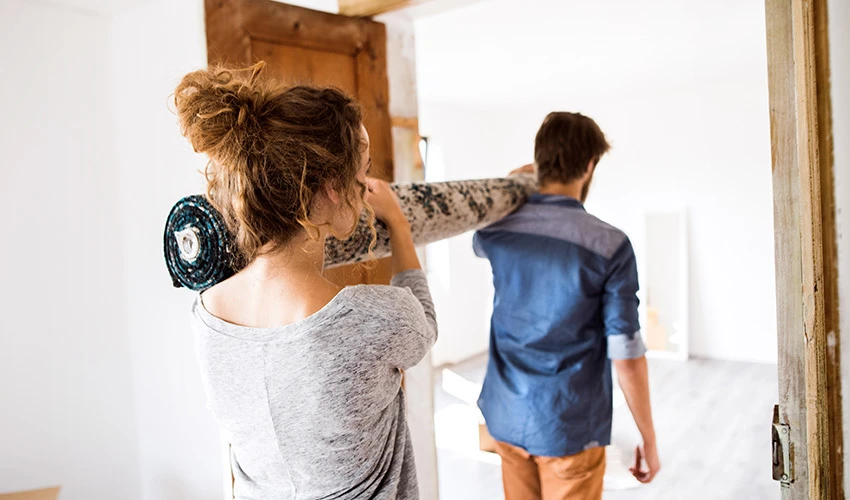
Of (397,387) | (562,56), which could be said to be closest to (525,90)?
(562,56)

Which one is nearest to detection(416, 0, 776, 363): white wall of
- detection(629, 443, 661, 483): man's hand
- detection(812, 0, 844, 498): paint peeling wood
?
detection(629, 443, 661, 483): man's hand

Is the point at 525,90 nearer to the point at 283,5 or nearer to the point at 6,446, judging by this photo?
the point at 283,5

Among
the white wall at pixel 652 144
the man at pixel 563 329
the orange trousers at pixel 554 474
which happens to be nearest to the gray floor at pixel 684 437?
the white wall at pixel 652 144

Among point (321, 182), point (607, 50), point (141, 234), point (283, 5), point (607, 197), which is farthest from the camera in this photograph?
point (607, 197)

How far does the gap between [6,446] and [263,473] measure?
194cm

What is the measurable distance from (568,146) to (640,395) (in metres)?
0.67

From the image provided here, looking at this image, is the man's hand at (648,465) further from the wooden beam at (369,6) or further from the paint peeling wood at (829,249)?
the wooden beam at (369,6)

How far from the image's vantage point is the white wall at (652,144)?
14.6 ft

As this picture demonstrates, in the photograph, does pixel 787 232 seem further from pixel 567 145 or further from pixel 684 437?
pixel 684 437

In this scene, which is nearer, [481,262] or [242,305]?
[242,305]

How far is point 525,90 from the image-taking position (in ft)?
18.0

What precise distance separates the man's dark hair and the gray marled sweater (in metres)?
0.81

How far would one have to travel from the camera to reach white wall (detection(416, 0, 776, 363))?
4445 millimetres

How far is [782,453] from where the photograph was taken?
3.16ft
